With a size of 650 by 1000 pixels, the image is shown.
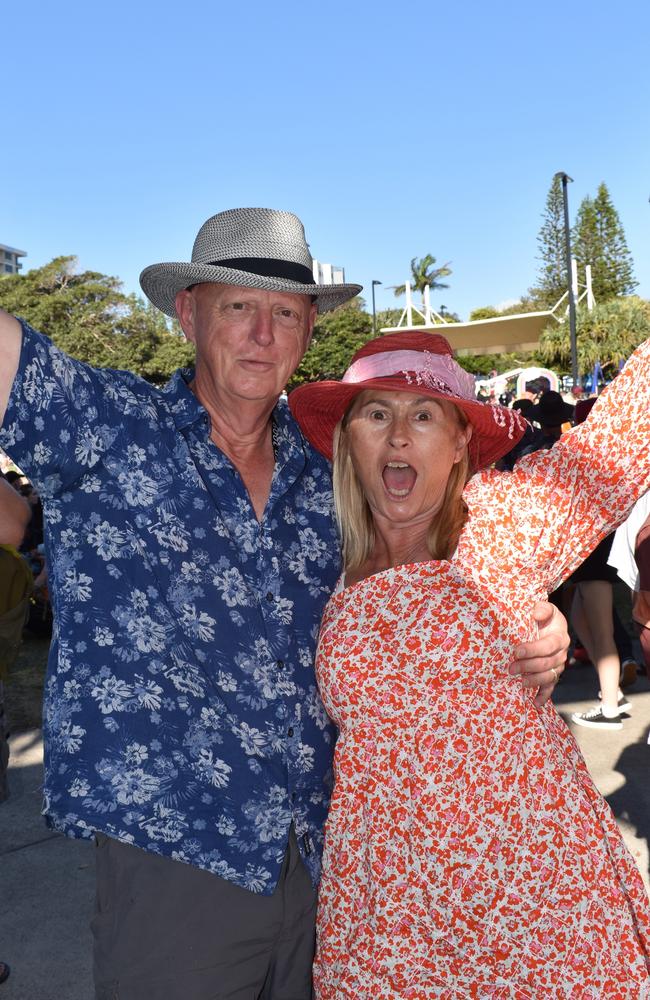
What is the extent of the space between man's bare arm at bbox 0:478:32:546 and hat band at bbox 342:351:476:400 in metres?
1.14

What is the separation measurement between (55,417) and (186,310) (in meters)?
0.76

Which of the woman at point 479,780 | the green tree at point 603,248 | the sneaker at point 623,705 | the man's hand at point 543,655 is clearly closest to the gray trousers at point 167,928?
the woman at point 479,780

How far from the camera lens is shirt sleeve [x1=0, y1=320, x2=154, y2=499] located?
177 cm

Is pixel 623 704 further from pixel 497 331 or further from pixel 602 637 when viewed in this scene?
pixel 497 331

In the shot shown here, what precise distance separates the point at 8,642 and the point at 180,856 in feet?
6.72

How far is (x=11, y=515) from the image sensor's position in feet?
8.93

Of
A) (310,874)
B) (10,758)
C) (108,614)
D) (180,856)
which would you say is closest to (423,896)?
(310,874)

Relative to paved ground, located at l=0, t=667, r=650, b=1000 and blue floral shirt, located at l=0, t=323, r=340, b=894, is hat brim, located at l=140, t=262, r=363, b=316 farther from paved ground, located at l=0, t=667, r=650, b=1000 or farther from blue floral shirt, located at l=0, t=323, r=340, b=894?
paved ground, located at l=0, t=667, r=650, b=1000

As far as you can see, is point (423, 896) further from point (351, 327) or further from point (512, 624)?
point (351, 327)

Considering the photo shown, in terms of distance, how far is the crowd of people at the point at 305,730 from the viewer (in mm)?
1825

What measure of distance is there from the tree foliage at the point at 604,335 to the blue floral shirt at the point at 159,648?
35571 mm

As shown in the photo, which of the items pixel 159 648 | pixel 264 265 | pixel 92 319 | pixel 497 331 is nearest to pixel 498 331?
pixel 497 331

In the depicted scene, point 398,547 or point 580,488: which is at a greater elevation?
point 580,488

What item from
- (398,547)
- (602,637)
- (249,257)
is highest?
(249,257)
